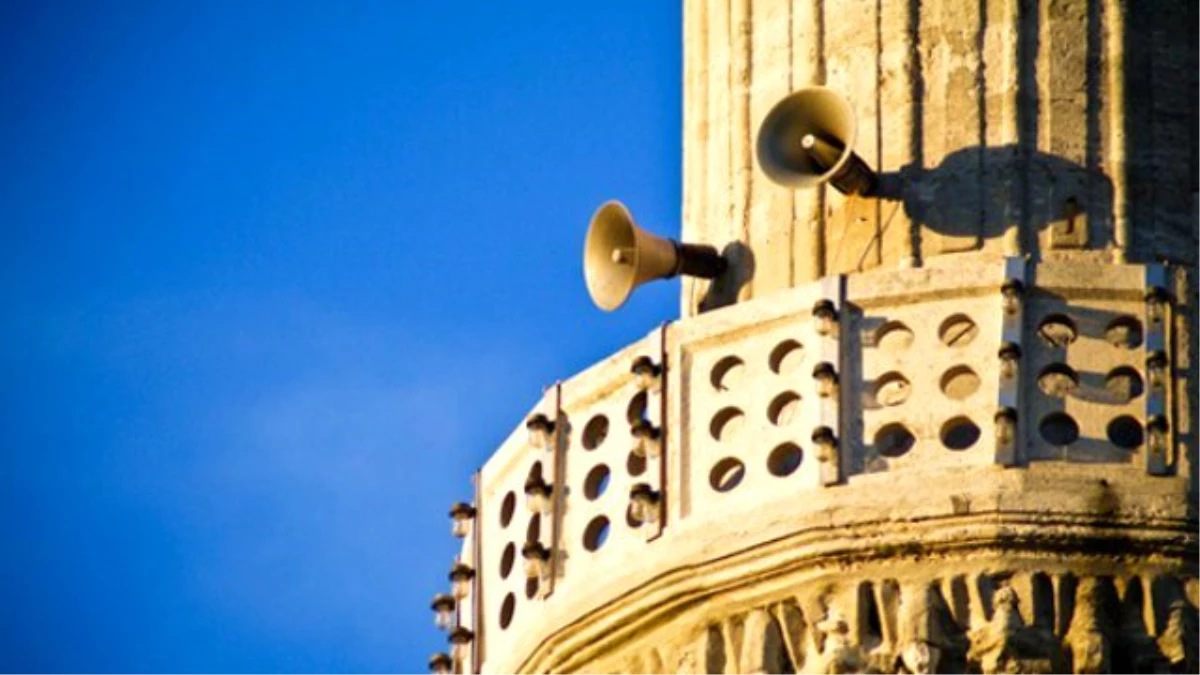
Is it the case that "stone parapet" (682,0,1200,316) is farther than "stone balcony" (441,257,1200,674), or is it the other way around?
"stone parapet" (682,0,1200,316)

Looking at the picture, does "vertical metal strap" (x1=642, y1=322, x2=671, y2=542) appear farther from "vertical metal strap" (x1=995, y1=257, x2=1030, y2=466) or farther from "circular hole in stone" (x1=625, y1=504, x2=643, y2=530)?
"vertical metal strap" (x1=995, y1=257, x2=1030, y2=466)

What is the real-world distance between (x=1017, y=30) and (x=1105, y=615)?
435cm

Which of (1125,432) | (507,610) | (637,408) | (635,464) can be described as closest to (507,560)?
(507,610)

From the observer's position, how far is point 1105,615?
44.0 m

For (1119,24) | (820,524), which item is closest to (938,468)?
(820,524)

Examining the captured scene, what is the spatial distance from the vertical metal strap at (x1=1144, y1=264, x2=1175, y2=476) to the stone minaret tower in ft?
0.05

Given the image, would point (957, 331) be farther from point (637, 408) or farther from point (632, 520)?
point (632, 520)

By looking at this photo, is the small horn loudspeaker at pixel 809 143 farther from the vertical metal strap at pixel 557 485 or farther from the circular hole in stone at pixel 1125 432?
the circular hole in stone at pixel 1125 432

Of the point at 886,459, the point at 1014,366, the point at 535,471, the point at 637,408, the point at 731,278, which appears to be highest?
the point at 731,278

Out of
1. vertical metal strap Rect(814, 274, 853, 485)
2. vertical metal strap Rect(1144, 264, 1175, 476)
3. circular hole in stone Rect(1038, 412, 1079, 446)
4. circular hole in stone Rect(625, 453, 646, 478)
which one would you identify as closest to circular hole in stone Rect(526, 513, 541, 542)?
circular hole in stone Rect(625, 453, 646, 478)

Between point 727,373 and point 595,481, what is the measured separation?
48.0 inches

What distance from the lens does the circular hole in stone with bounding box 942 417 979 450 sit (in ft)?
145

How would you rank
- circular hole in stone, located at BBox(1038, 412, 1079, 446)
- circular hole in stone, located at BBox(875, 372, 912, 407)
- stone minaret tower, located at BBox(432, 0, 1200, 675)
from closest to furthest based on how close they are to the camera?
1. stone minaret tower, located at BBox(432, 0, 1200, 675)
2. circular hole in stone, located at BBox(1038, 412, 1079, 446)
3. circular hole in stone, located at BBox(875, 372, 912, 407)

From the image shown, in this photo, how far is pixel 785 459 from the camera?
44.6 meters
